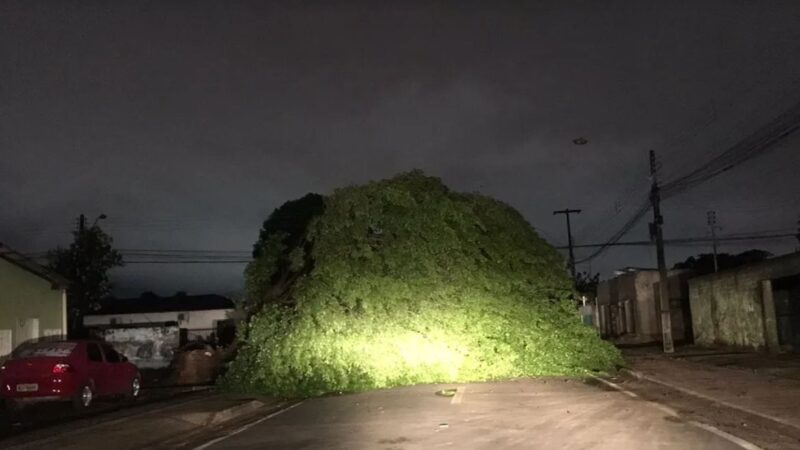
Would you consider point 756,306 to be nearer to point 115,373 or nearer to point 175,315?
point 115,373

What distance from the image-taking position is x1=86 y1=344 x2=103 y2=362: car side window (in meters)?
18.9

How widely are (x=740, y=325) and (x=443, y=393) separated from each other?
62.9 feet

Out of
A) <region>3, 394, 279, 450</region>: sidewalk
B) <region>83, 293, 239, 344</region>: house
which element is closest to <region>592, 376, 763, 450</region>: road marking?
<region>3, 394, 279, 450</region>: sidewalk

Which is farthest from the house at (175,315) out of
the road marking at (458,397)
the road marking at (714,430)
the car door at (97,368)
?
the road marking at (714,430)

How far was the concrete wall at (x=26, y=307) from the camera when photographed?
1021 inches

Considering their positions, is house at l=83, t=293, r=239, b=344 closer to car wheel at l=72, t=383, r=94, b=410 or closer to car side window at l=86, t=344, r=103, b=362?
car side window at l=86, t=344, r=103, b=362

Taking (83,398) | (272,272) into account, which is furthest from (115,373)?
(272,272)

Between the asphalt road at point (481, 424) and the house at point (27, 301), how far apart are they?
14.0 metres

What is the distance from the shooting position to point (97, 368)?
62.7ft

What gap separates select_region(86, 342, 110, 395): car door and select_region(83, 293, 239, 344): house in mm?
4606

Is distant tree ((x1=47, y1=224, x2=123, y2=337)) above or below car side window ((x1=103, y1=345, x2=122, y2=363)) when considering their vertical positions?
above

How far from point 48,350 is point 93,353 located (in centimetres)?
116

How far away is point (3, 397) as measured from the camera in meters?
17.7

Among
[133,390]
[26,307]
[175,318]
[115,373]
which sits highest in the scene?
[26,307]
